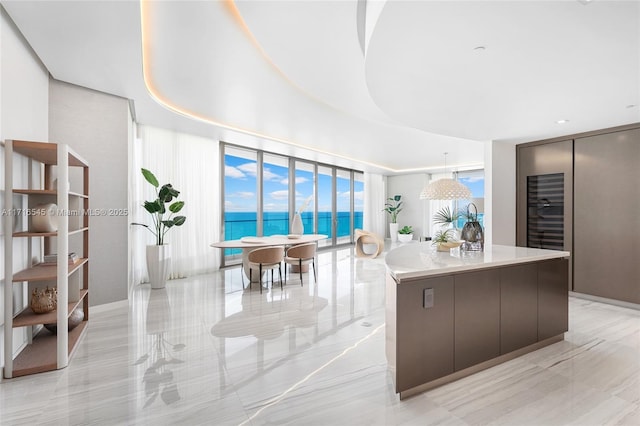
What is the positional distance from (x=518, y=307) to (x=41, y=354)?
409cm

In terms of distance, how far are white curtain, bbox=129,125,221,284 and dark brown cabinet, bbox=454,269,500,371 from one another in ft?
16.1

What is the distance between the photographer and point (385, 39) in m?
2.10

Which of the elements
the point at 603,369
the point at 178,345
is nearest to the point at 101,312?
the point at 178,345

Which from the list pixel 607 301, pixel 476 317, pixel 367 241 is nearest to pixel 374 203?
pixel 367 241

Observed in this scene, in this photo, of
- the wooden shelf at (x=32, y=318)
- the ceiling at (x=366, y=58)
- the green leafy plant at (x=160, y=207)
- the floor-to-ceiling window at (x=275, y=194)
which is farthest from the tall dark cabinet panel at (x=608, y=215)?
the wooden shelf at (x=32, y=318)

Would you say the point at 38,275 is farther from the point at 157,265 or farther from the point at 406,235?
the point at 406,235

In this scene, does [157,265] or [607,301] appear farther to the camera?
[157,265]

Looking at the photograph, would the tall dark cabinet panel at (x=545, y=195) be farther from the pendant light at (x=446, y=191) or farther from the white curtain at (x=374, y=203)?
the white curtain at (x=374, y=203)

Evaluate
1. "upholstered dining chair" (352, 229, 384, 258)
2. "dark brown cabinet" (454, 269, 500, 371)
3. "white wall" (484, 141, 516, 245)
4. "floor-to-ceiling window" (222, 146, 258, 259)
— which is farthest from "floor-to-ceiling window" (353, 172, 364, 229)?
"dark brown cabinet" (454, 269, 500, 371)

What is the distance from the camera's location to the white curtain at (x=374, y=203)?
1150 cm

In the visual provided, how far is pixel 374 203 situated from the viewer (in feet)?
38.7

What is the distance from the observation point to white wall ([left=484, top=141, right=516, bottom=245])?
5172mm

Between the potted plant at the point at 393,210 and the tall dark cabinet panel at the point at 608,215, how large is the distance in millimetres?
7488

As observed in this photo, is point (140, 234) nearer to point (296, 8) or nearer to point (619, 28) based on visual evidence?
point (296, 8)
